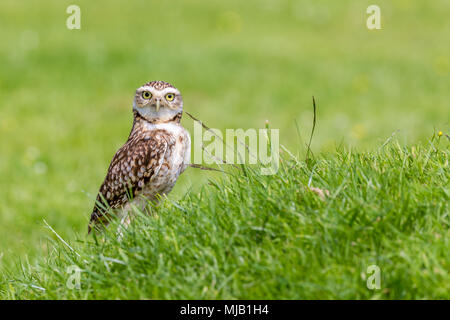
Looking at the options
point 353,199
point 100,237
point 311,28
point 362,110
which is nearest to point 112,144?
point 362,110

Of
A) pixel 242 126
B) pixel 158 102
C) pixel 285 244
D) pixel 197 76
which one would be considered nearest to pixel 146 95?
pixel 158 102

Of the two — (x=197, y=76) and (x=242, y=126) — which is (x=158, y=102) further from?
(x=197, y=76)

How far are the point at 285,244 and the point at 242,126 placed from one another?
9.45 meters

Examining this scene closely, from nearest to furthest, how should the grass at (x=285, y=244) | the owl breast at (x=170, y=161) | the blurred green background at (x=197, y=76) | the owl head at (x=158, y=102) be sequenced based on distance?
the grass at (x=285, y=244) → the owl breast at (x=170, y=161) → the owl head at (x=158, y=102) → the blurred green background at (x=197, y=76)

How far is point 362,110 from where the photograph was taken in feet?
46.6

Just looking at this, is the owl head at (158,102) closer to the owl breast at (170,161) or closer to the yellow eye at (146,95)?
the yellow eye at (146,95)

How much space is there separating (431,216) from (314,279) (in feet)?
2.82

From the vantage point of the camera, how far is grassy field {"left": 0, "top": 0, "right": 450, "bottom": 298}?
377 centimetres

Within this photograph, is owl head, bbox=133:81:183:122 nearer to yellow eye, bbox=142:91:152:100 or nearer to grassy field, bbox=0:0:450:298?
yellow eye, bbox=142:91:152:100

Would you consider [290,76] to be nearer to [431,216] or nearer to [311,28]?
[311,28]

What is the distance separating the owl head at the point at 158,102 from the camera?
534cm

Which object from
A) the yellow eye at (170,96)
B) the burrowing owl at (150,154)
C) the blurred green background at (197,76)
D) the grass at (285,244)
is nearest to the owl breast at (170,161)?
the burrowing owl at (150,154)

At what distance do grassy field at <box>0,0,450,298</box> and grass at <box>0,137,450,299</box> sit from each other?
0.6 inches

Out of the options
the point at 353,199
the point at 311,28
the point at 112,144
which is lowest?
the point at 112,144
